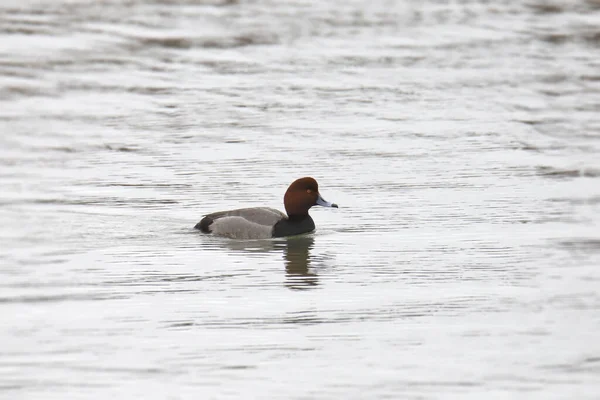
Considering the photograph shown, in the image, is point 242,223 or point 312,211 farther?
point 312,211

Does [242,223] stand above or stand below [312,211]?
above

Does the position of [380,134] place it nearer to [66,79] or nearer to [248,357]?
[66,79]

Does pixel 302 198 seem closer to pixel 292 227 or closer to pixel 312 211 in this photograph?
pixel 292 227

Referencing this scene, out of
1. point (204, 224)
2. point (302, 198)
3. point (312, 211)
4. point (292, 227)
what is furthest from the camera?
point (312, 211)

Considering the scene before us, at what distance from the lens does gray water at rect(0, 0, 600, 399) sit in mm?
8422

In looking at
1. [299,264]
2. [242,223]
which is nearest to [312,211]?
[242,223]

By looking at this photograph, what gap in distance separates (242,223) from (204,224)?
1.22 feet

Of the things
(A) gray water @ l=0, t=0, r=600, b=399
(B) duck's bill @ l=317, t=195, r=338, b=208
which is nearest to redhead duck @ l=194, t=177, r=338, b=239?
(B) duck's bill @ l=317, t=195, r=338, b=208

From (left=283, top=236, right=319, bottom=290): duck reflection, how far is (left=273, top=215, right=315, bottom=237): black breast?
0.24 feet

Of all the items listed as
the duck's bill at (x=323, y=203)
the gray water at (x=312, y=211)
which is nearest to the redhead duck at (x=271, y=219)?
the duck's bill at (x=323, y=203)

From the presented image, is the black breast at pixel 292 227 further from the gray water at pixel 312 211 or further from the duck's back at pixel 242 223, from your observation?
the gray water at pixel 312 211

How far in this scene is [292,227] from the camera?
13.3 metres

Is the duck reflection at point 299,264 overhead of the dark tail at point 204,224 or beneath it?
beneath

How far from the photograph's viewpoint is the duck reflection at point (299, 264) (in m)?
10.9
